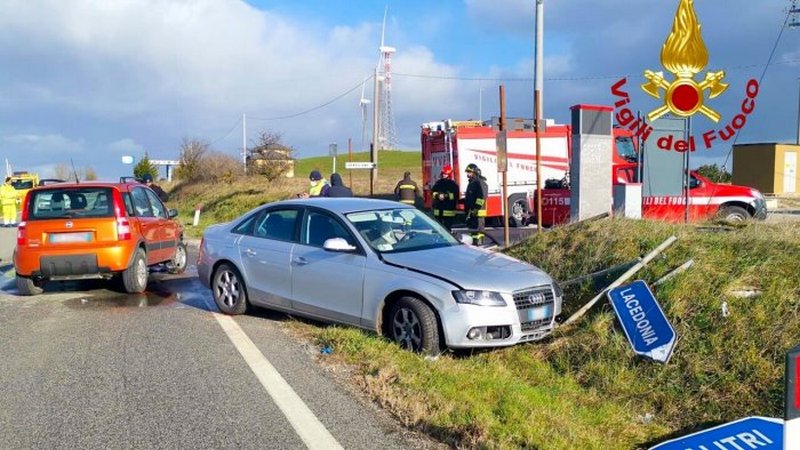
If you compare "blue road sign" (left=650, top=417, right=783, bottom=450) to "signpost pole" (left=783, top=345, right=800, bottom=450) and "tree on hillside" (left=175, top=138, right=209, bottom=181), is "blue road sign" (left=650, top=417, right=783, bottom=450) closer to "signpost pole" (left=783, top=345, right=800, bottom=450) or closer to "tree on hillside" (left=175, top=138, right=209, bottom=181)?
"signpost pole" (left=783, top=345, right=800, bottom=450)

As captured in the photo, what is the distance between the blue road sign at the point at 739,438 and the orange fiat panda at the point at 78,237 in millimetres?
8206

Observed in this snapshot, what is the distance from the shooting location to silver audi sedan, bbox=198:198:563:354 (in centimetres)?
680

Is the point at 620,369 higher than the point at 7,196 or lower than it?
lower

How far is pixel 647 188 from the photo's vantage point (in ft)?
50.2

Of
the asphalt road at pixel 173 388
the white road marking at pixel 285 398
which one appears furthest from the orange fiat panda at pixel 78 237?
the white road marking at pixel 285 398

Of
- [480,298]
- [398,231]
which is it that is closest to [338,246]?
[398,231]

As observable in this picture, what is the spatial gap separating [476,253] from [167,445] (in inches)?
158

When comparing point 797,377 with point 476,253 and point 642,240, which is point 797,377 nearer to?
point 476,253

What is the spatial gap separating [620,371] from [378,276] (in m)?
2.46

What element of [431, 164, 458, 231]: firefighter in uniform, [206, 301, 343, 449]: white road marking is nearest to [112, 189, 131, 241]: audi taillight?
[206, 301, 343, 449]: white road marking

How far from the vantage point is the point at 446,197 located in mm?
13664

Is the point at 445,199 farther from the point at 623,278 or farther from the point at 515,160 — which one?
the point at 515,160

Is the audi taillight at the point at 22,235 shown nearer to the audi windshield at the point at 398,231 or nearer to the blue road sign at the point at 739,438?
the audi windshield at the point at 398,231

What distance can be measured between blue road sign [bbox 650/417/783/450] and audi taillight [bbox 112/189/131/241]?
8.21 metres
